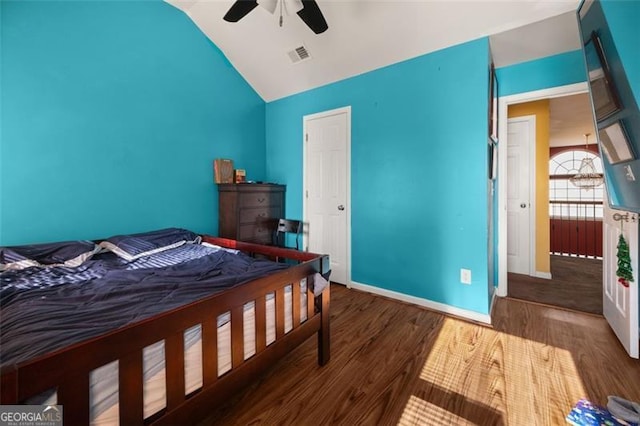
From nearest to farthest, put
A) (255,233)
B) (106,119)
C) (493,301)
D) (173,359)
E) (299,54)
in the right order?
(173,359) < (106,119) < (493,301) < (299,54) < (255,233)

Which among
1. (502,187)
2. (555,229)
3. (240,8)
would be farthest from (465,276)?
(555,229)

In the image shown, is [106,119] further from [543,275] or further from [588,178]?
[588,178]

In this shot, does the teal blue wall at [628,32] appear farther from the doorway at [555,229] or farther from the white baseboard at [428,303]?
the white baseboard at [428,303]

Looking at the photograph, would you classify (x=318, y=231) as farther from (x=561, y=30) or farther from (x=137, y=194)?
(x=561, y=30)

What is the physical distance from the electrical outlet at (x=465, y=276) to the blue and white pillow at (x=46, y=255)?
3014 mm

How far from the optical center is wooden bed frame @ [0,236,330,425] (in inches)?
26.4

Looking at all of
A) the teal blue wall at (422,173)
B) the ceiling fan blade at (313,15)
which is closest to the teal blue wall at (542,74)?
the teal blue wall at (422,173)

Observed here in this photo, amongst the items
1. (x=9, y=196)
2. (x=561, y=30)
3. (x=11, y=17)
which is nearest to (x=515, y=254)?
(x=561, y=30)

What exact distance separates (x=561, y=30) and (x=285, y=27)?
2.49 m

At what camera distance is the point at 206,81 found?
3.00 meters

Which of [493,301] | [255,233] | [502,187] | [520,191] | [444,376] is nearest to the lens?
[444,376]

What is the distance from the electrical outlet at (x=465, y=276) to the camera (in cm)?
232

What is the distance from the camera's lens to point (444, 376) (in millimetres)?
1568

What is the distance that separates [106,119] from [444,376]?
3.23 meters
